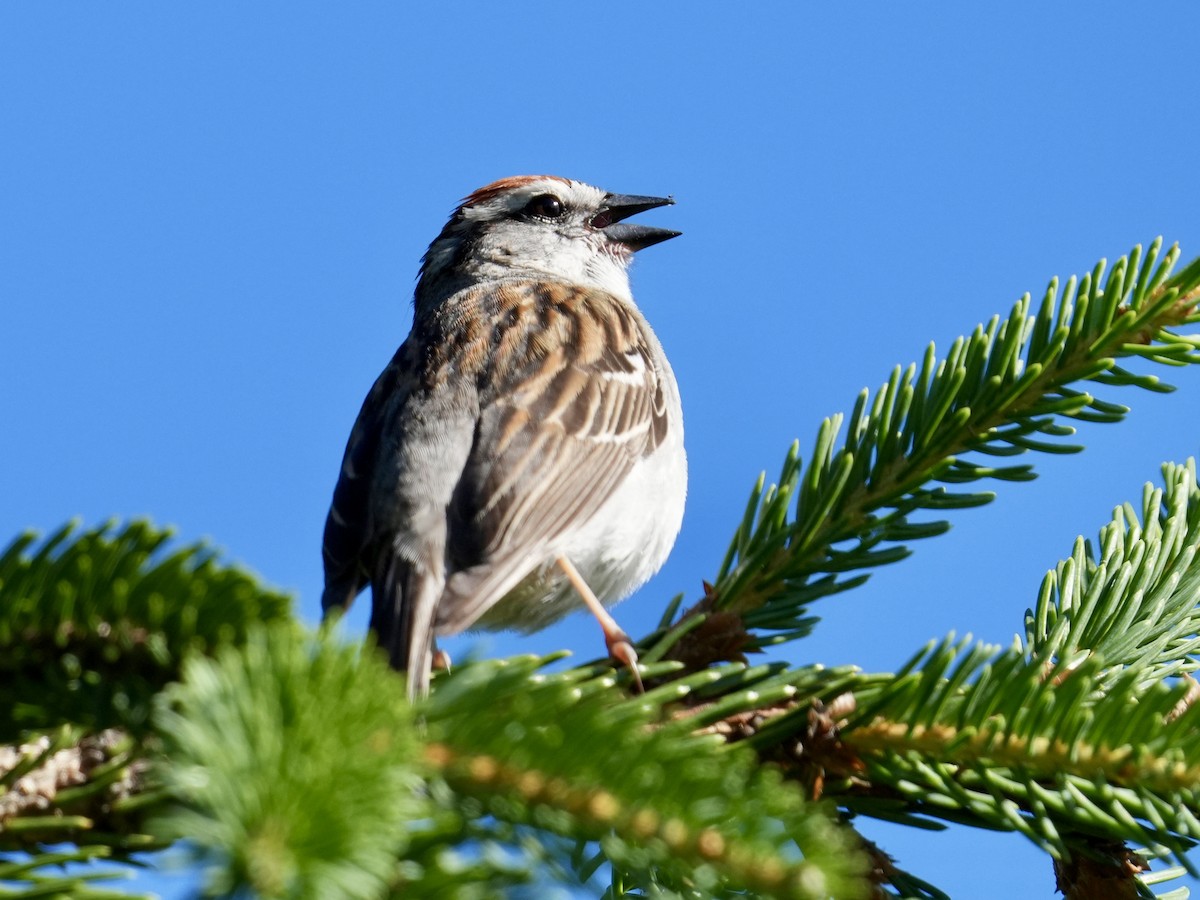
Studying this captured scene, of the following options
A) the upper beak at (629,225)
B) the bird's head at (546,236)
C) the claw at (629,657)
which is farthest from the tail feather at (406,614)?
the upper beak at (629,225)

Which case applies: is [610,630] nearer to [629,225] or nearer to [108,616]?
[108,616]

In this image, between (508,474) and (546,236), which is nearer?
(508,474)

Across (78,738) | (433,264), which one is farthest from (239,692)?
(433,264)

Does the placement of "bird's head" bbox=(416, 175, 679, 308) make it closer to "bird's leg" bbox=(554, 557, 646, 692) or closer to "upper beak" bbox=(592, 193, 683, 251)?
"upper beak" bbox=(592, 193, 683, 251)

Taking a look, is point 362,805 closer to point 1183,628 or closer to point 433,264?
point 1183,628

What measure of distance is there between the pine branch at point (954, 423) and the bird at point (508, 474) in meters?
0.34

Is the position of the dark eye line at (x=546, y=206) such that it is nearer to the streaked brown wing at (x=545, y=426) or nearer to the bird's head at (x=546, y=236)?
the bird's head at (x=546, y=236)

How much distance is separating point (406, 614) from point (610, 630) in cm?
47

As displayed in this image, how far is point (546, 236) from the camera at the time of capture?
556 centimetres

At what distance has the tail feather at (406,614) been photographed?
229 centimetres

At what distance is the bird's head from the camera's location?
5.41 meters

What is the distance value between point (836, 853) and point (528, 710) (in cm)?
35

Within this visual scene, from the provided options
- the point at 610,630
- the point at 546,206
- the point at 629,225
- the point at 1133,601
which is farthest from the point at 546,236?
the point at 1133,601

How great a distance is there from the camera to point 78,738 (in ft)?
4.95
